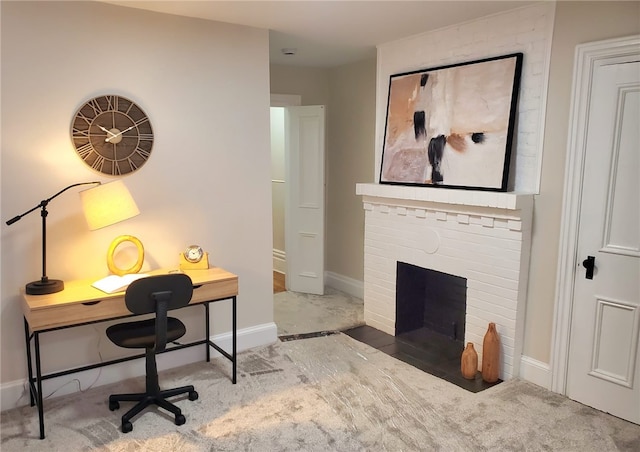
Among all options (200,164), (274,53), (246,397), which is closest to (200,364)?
(246,397)

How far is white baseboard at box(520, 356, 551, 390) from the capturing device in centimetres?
301

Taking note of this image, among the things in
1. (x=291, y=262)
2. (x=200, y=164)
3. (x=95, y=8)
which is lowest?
(x=291, y=262)

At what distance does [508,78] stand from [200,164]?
6.94ft

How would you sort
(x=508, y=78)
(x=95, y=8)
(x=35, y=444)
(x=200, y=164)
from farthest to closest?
(x=200, y=164) < (x=508, y=78) < (x=95, y=8) < (x=35, y=444)

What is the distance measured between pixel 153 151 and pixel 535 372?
287cm

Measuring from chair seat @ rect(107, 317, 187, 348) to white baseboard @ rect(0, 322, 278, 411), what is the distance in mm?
Answer: 579

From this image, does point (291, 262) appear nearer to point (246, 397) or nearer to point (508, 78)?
point (246, 397)

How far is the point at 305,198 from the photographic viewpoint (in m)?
5.05

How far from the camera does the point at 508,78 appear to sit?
9.87 ft

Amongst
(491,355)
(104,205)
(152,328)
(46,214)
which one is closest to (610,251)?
(491,355)

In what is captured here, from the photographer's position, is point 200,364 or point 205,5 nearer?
point 205,5

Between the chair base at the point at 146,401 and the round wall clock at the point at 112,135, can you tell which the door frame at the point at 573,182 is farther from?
the round wall clock at the point at 112,135

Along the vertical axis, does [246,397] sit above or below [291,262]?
below

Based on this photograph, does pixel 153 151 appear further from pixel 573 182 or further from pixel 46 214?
pixel 573 182
